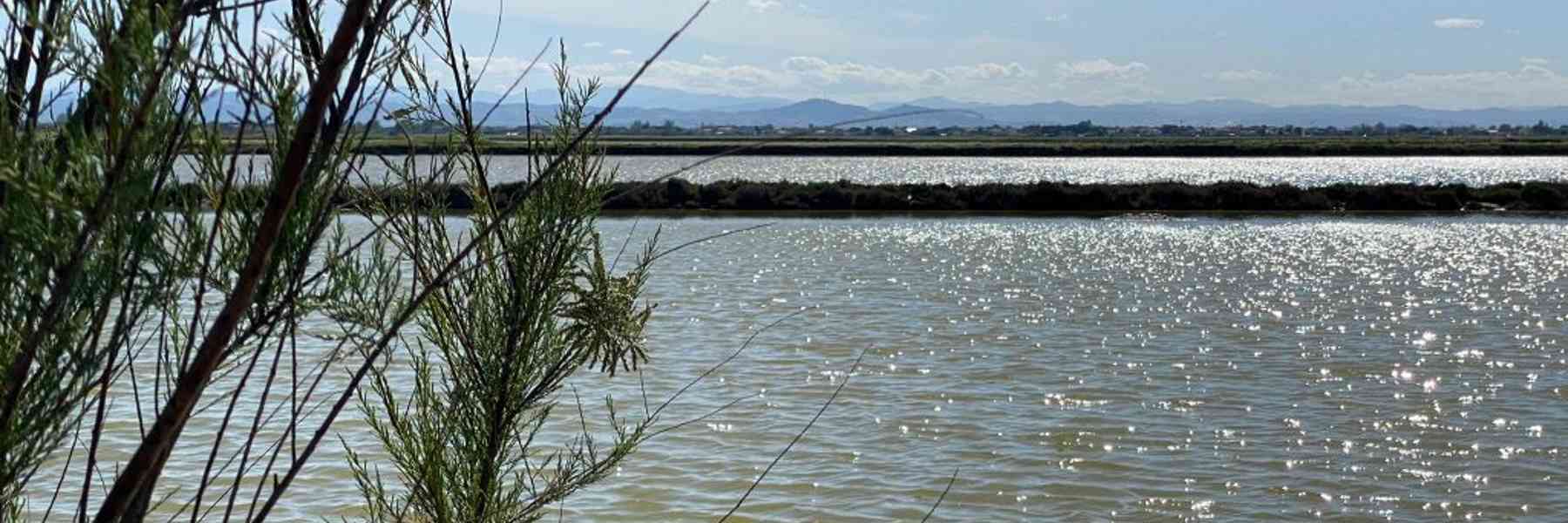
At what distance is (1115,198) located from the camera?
107 feet

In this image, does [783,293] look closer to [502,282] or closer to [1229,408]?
[1229,408]

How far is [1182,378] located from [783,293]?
6.29 meters

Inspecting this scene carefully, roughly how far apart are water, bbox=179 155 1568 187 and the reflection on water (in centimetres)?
2818

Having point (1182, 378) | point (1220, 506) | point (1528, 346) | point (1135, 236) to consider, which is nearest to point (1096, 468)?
point (1220, 506)

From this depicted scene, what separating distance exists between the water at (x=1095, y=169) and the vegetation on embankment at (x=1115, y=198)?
12.4 m

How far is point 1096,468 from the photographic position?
8.34 m

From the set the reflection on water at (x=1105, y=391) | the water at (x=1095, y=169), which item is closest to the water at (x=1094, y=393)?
the reflection on water at (x=1105, y=391)

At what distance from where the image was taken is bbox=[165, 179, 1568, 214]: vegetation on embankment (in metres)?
32.2

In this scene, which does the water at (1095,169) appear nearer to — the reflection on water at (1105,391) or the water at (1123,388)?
the water at (1123,388)

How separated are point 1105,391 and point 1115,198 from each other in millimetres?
→ 22572

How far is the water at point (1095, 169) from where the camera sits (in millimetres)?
53594

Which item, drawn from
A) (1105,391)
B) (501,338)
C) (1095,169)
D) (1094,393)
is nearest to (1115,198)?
(1105,391)

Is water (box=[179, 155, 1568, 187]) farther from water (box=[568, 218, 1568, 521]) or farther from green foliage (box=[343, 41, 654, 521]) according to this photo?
green foliage (box=[343, 41, 654, 521])

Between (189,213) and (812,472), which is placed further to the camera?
(812,472)
